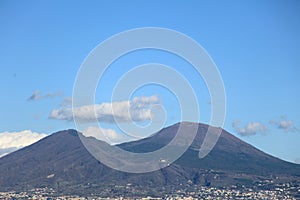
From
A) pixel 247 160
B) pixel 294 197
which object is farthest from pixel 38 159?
pixel 294 197

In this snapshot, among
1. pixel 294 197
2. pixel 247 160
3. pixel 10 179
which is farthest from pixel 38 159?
pixel 294 197

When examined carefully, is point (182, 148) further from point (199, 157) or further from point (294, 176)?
point (294, 176)

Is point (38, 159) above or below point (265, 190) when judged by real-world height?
above

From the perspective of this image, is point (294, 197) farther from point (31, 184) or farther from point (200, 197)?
point (31, 184)

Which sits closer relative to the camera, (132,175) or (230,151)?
(132,175)

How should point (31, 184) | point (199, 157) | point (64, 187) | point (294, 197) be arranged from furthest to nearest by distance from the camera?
1. point (199, 157)
2. point (31, 184)
3. point (64, 187)
4. point (294, 197)

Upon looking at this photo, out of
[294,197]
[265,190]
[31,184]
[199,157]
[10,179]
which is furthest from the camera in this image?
[199,157]
